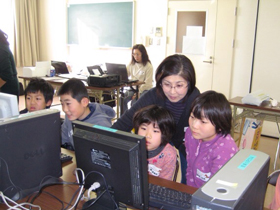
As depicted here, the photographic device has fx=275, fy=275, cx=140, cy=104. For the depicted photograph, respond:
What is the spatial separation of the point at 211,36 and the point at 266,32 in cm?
84

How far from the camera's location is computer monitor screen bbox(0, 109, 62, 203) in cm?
104

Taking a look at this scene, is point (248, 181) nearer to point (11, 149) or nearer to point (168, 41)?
point (11, 149)

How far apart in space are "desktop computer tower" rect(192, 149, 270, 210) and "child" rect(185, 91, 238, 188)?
0.62 m

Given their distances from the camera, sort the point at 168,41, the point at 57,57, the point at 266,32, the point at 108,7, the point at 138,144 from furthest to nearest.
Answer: the point at 57,57, the point at 108,7, the point at 168,41, the point at 266,32, the point at 138,144

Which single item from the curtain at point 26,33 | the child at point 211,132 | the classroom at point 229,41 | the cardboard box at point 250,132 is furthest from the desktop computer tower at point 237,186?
the curtain at point 26,33

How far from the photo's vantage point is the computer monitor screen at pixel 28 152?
104cm

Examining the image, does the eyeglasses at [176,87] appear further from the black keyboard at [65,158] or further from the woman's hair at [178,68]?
the black keyboard at [65,158]

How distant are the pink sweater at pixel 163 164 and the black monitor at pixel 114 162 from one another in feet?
1.70

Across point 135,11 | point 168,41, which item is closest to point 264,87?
point 168,41

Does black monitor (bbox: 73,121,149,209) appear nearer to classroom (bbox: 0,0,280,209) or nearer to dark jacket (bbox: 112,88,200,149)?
dark jacket (bbox: 112,88,200,149)

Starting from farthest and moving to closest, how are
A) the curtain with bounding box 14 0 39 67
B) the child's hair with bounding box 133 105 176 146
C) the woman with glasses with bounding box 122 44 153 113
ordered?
the curtain with bounding box 14 0 39 67 < the woman with glasses with bounding box 122 44 153 113 < the child's hair with bounding box 133 105 176 146

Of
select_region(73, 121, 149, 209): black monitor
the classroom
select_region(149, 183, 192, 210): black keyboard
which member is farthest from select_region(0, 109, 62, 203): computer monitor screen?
the classroom

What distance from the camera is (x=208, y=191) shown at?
574 mm

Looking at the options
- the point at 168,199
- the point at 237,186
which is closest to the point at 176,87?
the point at 168,199
